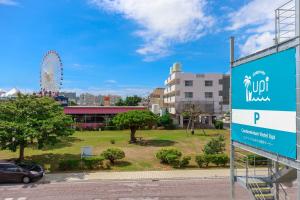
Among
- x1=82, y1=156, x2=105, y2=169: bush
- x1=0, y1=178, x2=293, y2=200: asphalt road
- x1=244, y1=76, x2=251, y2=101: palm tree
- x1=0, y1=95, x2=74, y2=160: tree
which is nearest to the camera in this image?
x1=244, y1=76, x2=251, y2=101: palm tree

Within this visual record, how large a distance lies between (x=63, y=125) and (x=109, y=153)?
15.2 ft

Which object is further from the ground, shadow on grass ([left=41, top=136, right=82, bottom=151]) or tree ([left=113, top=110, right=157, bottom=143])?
tree ([left=113, top=110, right=157, bottom=143])

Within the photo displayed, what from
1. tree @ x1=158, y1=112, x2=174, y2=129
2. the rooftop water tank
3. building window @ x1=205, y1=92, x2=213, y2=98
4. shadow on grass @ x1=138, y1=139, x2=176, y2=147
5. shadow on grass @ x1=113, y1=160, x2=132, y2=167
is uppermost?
the rooftop water tank

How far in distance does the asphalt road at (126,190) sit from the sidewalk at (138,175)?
1002 mm

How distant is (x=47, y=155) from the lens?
3547 centimetres

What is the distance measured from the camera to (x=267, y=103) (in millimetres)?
10688

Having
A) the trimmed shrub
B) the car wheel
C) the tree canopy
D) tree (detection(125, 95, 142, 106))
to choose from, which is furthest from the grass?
the tree canopy

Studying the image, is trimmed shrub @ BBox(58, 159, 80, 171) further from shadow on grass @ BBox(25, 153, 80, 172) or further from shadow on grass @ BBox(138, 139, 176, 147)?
shadow on grass @ BBox(138, 139, 176, 147)

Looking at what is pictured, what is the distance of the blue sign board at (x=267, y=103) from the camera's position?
30.9 ft

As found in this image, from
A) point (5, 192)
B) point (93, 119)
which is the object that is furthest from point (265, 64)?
point (93, 119)

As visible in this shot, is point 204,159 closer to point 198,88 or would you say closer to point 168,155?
point 168,155

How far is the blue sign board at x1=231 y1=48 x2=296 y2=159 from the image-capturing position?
9.41 m

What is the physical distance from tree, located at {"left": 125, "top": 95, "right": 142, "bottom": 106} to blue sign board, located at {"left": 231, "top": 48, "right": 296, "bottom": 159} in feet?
365

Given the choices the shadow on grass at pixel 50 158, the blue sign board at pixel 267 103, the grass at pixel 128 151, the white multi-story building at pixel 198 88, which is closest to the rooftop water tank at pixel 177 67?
the white multi-story building at pixel 198 88
